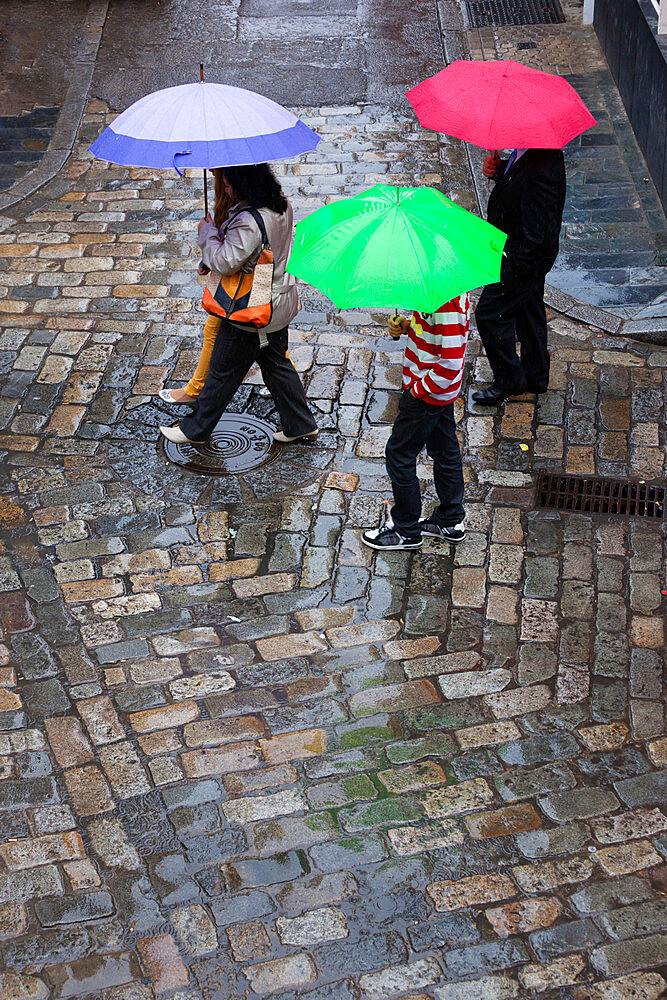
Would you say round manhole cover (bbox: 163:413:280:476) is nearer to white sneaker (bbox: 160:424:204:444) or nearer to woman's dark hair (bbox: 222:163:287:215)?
white sneaker (bbox: 160:424:204:444)

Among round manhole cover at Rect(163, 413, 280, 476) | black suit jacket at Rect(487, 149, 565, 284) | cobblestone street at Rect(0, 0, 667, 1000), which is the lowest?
cobblestone street at Rect(0, 0, 667, 1000)

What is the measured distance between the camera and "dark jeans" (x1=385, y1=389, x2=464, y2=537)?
563cm

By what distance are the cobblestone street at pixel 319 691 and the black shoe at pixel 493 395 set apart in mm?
72

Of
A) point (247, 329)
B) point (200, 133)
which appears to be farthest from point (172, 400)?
point (200, 133)

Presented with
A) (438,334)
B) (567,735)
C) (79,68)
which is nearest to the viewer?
(567,735)

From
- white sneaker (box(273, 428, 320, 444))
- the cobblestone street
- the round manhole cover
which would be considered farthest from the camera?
white sneaker (box(273, 428, 320, 444))

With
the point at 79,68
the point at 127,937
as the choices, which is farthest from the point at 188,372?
the point at 79,68

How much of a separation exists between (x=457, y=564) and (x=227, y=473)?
156 cm

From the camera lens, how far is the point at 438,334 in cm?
529

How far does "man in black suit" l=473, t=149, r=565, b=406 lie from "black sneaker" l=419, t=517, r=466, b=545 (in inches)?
53.3

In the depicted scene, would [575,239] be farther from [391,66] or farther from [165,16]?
[165,16]

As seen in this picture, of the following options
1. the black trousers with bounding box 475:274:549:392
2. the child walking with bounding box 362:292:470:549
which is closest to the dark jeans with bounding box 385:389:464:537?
the child walking with bounding box 362:292:470:549

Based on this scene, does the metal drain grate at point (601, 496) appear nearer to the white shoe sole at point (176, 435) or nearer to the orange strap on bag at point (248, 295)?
the orange strap on bag at point (248, 295)

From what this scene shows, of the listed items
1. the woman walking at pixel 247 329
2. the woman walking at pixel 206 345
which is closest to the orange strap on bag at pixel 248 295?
the woman walking at pixel 247 329
